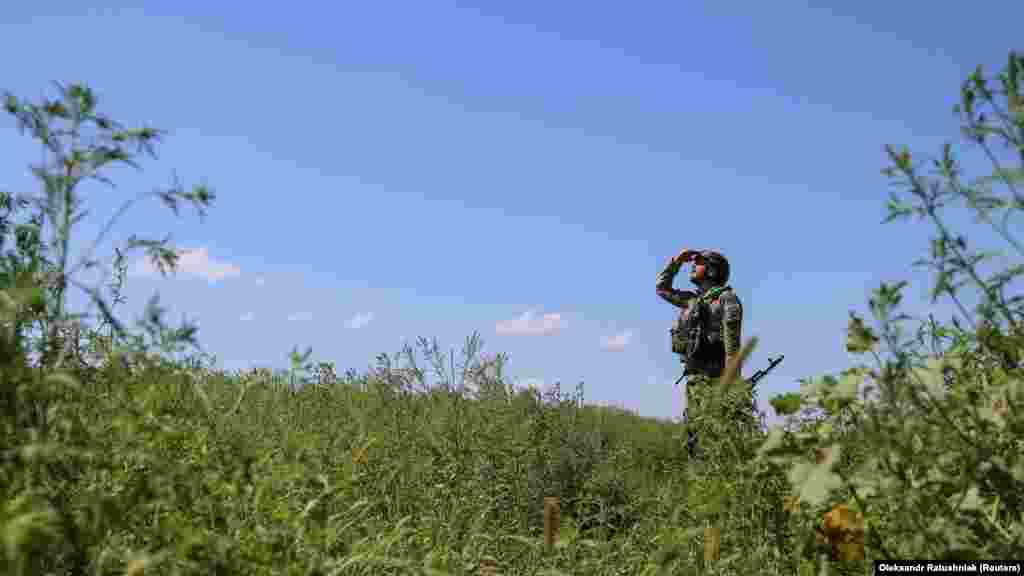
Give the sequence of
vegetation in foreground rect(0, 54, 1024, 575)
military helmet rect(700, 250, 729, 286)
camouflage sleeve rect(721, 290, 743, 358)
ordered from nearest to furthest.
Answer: vegetation in foreground rect(0, 54, 1024, 575)
camouflage sleeve rect(721, 290, 743, 358)
military helmet rect(700, 250, 729, 286)

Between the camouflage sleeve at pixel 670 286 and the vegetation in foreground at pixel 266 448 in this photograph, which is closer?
the vegetation in foreground at pixel 266 448

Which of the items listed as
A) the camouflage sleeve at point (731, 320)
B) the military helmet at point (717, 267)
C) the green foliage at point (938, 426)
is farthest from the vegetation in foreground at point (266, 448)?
the military helmet at point (717, 267)

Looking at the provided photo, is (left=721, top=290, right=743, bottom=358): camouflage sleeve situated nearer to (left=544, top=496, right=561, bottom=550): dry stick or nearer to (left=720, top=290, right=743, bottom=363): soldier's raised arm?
(left=720, top=290, right=743, bottom=363): soldier's raised arm

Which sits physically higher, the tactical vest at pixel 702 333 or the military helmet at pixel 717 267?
the military helmet at pixel 717 267

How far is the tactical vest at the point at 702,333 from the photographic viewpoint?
790 cm

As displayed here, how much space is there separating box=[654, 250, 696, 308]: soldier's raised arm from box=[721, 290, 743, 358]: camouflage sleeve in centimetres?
74

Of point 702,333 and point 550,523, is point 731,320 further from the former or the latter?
point 550,523

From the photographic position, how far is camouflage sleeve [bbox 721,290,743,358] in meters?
7.55

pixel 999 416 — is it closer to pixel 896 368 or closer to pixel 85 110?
pixel 896 368

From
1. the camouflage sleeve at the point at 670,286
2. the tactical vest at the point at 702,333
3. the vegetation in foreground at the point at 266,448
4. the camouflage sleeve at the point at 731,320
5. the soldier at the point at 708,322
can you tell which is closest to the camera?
the vegetation in foreground at the point at 266,448

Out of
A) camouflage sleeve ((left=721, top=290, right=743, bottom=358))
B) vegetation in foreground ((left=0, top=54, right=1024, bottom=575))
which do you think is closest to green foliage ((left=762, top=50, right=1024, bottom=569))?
vegetation in foreground ((left=0, top=54, right=1024, bottom=575))

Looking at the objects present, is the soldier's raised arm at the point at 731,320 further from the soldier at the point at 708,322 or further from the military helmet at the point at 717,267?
the military helmet at the point at 717,267

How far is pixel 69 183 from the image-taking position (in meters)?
2.26

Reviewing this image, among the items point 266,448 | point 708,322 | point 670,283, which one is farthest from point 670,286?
point 266,448
